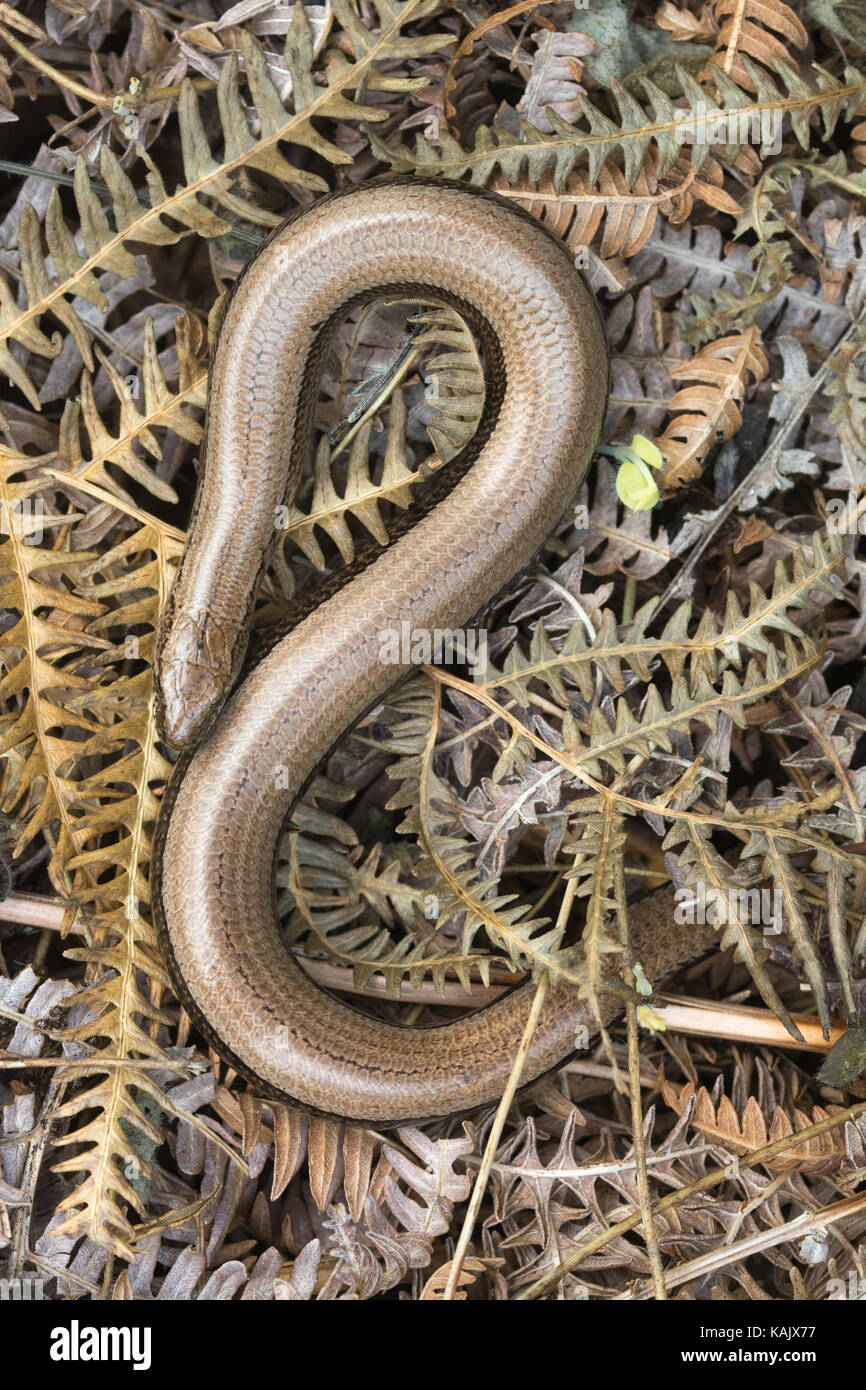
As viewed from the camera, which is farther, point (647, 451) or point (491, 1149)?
point (647, 451)

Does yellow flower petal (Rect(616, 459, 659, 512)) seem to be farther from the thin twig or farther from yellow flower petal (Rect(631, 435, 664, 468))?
the thin twig

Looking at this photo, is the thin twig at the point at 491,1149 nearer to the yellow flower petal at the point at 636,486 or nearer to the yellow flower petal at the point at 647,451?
the yellow flower petal at the point at 636,486

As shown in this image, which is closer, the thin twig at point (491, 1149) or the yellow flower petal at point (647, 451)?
the thin twig at point (491, 1149)

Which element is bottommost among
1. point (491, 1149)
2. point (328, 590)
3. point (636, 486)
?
point (491, 1149)

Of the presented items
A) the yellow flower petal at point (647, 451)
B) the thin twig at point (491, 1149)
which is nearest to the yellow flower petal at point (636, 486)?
the yellow flower petal at point (647, 451)

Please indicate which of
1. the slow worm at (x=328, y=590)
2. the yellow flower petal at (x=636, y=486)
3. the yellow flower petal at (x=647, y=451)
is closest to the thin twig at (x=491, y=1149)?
the slow worm at (x=328, y=590)

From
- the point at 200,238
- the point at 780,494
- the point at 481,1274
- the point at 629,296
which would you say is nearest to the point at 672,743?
the point at 780,494

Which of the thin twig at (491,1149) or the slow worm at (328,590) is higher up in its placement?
the slow worm at (328,590)

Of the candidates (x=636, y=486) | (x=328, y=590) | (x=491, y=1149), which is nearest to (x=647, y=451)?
(x=636, y=486)

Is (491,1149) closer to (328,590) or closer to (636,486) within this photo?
(328,590)
